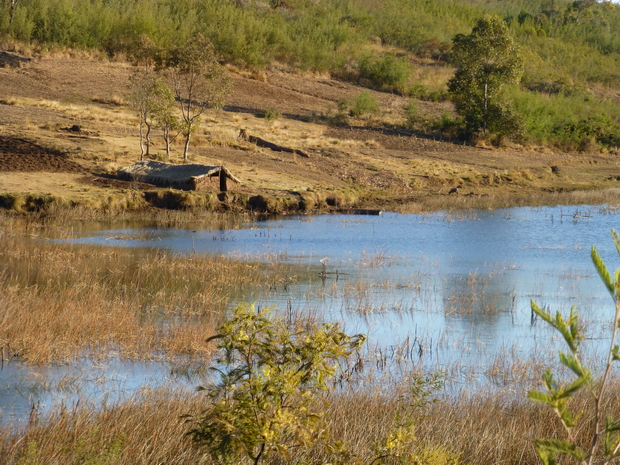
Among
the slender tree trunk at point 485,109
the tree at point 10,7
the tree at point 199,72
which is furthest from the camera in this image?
the tree at point 10,7

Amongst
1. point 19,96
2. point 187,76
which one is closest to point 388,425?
point 187,76

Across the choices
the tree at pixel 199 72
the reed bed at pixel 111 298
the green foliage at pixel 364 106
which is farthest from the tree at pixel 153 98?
the green foliage at pixel 364 106

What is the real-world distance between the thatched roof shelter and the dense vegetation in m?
25.7

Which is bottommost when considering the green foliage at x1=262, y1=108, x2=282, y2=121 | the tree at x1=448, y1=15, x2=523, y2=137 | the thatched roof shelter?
the thatched roof shelter

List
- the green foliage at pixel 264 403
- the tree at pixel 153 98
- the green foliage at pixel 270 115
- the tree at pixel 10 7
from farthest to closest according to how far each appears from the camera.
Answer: the tree at pixel 10 7
the green foliage at pixel 270 115
the tree at pixel 153 98
the green foliage at pixel 264 403

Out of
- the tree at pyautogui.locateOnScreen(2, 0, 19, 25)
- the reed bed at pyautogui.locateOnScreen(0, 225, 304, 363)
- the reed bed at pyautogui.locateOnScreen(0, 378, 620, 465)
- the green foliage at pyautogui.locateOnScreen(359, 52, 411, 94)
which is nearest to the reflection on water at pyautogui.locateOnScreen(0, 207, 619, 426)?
the reed bed at pyautogui.locateOnScreen(0, 225, 304, 363)

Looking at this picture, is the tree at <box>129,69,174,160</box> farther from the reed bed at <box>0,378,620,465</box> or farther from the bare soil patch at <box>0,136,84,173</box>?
the reed bed at <box>0,378,620,465</box>

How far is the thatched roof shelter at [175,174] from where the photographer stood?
85.7 feet

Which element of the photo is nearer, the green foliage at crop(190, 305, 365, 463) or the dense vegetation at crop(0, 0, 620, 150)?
the green foliage at crop(190, 305, 365, 463)

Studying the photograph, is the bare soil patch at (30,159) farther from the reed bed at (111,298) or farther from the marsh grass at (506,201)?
the marsh grass at (506,201)

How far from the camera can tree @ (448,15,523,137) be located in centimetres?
4584

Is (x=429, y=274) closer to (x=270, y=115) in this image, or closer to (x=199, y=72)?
(x=199, y=72)

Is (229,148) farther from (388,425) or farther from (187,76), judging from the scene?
(388,425)

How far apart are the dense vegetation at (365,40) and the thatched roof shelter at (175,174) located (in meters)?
25.7
